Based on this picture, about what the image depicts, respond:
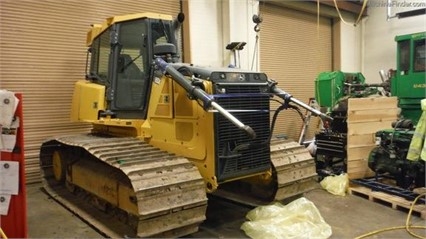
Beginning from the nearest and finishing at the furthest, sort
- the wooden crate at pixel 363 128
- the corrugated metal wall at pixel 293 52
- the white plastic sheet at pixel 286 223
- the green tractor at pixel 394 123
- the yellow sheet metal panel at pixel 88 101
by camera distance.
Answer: the white plastic sheet at pixel 286 223 → the yellow sheet metal panel at pixel 88 101 → the green tractor at pixel 394 123 → the wooden crate at pixel 363 128 → the corrugated metal wall at pixel 293 52

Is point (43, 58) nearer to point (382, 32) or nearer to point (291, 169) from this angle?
point (291, 169)

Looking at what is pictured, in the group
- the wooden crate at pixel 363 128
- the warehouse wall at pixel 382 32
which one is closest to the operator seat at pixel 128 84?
the wooden crate at pixel 363 128

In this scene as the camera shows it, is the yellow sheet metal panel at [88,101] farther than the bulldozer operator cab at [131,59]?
Yes

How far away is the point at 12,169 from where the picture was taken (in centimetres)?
255

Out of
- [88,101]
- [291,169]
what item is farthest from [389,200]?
[88,101]

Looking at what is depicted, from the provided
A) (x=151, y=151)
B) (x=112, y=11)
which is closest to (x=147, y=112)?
(x=151, y=151)

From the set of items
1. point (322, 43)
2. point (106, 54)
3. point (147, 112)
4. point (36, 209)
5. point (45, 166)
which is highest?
point (322, 43)

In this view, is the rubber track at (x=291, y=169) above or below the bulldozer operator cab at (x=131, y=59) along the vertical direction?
below

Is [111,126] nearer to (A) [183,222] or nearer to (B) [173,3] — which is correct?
(A) [183,222]

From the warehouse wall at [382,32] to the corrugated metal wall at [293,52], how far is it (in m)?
1.21

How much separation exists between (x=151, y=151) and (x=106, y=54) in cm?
179

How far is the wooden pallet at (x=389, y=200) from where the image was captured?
162 inches

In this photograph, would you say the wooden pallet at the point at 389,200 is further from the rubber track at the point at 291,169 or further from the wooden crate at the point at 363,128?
the rubber track at the point at 291,169

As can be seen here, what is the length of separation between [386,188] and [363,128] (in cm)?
96
